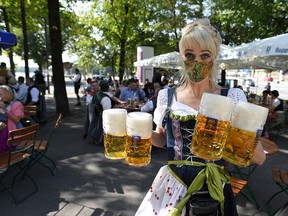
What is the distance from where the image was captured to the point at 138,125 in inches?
47.9

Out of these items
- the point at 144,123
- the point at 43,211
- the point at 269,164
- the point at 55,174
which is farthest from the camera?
the point at 269,164

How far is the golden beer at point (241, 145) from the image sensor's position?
1021 mm

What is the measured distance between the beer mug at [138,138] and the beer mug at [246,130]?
39 cm

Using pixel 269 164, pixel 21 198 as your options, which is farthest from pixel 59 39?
pixel 269 164

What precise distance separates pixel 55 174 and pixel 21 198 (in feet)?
2.65

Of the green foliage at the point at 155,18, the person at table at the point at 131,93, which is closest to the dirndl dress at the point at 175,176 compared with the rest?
the person at table at the point at 131,93

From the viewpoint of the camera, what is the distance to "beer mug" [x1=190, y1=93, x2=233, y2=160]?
1.01m

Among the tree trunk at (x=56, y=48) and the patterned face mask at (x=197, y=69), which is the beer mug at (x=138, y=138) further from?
the tree trunk at (x=56, y=48)

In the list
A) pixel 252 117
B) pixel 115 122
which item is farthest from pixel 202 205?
pixel 115 122

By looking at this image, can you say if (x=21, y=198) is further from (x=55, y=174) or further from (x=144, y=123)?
(x=144, y=123)

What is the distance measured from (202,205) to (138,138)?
0.41 metres

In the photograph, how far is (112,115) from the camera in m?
1.29

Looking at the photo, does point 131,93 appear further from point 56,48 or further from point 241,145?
point 241,145

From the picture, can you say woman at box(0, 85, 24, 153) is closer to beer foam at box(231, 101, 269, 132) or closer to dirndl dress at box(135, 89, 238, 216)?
dirndl dress at box(135, 89, 238, 216)
